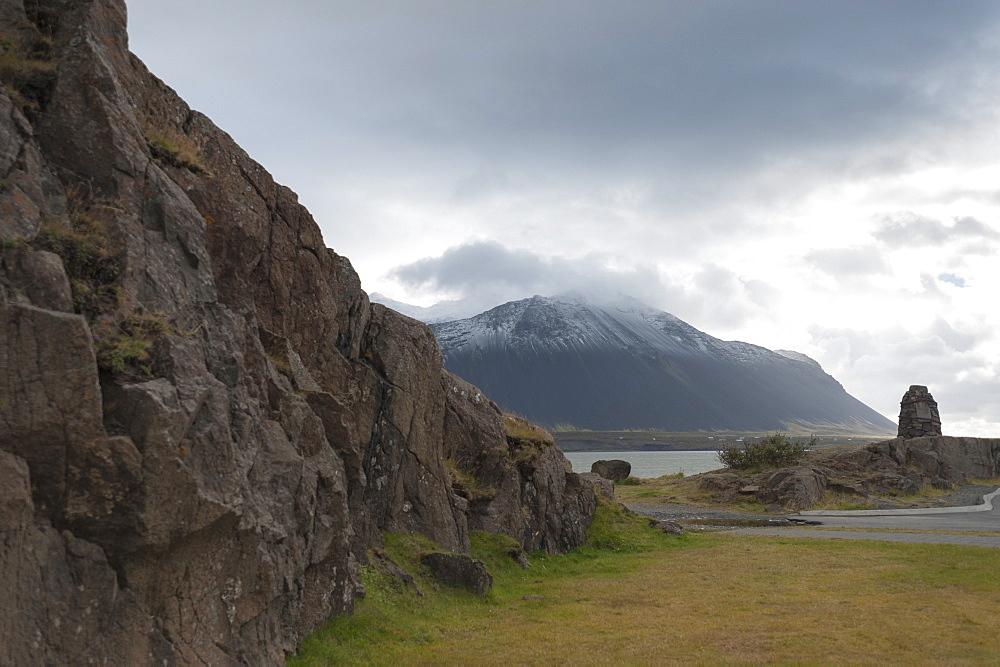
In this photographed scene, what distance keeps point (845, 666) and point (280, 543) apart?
1069cm

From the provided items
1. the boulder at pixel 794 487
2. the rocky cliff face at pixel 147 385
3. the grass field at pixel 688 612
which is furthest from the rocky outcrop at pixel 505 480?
the boulder at pixel 794 487

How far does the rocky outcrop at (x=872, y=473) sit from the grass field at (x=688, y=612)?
76.5 ft

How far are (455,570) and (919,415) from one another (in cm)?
6442

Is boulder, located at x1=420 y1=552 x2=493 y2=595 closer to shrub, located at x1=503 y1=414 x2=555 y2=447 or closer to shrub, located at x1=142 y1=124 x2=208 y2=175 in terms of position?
shrub, located at x1=503 y1=414 x2=555 y2=447

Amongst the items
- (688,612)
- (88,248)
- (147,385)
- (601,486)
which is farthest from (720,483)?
(88,248)

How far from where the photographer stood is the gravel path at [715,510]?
4381cm

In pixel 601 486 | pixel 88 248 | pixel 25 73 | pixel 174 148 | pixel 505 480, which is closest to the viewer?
pixel 88 248

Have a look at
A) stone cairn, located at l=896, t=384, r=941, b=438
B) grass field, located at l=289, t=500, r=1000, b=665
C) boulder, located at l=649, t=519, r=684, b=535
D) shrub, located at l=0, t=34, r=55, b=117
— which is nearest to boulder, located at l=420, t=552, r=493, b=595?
grass field, located at l=289, t=500, r=1000, b=665

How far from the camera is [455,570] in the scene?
19062 millimetres

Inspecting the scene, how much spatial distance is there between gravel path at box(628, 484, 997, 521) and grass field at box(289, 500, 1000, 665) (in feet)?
56.2

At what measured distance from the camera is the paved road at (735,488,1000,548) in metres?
30.0

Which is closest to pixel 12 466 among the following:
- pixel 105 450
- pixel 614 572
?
pixel 105 450

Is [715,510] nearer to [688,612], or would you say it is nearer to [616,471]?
[616,471]

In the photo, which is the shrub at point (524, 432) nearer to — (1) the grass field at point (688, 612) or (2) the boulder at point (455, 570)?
(1) the grass field at point (688, 612)
